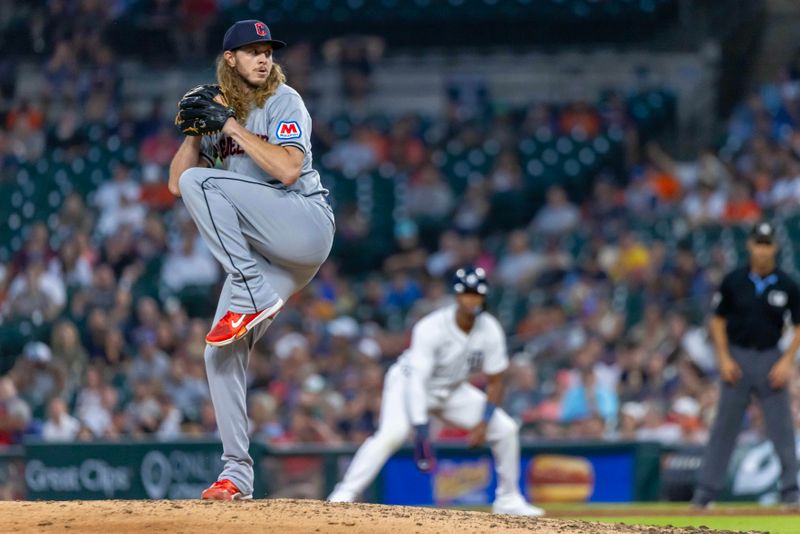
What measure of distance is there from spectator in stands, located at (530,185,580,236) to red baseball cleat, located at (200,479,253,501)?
10.4m

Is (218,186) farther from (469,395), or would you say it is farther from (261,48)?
(469,395)

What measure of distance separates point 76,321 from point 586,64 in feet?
27.4

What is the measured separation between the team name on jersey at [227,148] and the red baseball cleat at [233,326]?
718 mm

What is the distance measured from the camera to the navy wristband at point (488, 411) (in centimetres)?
994

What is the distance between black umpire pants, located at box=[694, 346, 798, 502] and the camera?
975cm

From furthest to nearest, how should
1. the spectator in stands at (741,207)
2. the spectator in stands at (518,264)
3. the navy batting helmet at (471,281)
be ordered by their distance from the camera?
the spectator in stands at (518,264), the spectator in stands at (741,207), the navy batting helmet at (471,281)

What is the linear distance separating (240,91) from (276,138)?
329 mm

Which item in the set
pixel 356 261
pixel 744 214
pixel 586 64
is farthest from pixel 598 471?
pixel 586 64

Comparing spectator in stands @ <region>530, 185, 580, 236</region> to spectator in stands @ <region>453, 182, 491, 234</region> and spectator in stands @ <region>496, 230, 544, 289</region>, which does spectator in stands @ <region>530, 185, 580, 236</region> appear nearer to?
spectator in stands @ <region>496, 230, 544, 289</region>

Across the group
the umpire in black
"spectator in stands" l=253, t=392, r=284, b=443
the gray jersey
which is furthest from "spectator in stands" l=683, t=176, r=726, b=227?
the gray jersey

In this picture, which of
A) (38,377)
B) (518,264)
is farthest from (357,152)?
(38,377)

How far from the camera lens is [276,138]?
6020 mm

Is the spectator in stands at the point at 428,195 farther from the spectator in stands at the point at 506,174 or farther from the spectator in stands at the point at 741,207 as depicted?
the spectator in stands at the point at 741,207

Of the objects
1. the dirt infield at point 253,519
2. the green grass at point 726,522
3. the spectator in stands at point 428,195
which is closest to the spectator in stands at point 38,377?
the spectator in stands at point 428,195
